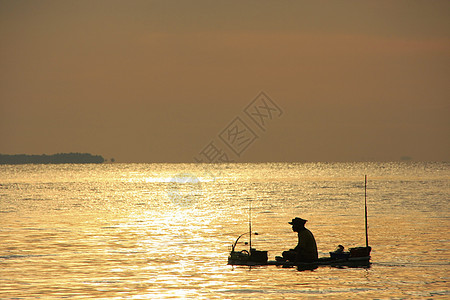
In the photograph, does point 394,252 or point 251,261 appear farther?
point 394,252

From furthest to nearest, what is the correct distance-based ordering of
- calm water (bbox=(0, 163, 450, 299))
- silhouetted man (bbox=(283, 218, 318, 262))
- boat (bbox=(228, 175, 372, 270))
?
boat (bbox=(228, 175, 372, 270)) < silhouetted man (bbox=(283, 218, 318, 262)) < calm water (bbox=(0, 163, 450, 299))

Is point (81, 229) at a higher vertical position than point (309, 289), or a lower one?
higher

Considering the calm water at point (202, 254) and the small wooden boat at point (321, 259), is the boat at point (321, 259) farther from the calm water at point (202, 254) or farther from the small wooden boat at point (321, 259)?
the calm water at point (202, 254)

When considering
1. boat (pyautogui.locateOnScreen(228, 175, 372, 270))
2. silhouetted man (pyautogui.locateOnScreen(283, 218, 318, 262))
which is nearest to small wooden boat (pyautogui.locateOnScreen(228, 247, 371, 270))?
boat (pyautogui.locateOnScreen(228, 175, 372, 270))

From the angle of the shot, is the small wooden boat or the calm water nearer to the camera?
the calm water

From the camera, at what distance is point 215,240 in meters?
38.0

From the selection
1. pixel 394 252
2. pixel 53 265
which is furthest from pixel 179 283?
pixel 394 252

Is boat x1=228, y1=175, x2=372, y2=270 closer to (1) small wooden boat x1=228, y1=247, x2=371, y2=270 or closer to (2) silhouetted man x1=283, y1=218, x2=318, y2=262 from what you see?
(1) small wooden boat x1=228, y1=247, x2=371, y2=270

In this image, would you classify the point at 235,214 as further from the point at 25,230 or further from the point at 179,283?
the point at 179,283

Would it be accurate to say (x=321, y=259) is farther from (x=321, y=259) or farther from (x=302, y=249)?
(x=302, y=249)

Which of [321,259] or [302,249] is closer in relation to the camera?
[302,249]

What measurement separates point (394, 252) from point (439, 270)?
5.79 m

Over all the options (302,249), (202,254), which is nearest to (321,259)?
(302,249)

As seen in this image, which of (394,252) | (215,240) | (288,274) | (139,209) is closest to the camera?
(288,274)
